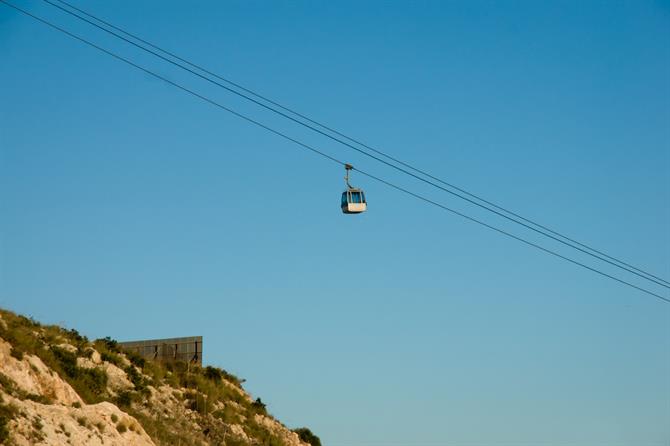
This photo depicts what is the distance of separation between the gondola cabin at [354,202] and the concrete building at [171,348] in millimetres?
17075

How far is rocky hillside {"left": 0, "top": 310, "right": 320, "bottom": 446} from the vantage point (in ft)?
112

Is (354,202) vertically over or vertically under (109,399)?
over

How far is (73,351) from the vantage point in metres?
47.6

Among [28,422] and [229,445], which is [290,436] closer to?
[229,445]

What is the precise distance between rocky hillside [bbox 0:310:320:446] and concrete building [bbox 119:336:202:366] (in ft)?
5.88

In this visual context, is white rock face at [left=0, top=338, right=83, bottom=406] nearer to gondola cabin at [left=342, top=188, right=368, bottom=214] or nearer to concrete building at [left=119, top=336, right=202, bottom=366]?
gondola cabin at [left=342, top=188, right=368, bottom=214]

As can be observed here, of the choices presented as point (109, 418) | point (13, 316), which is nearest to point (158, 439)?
point (109, 418)

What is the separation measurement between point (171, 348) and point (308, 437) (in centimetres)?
963

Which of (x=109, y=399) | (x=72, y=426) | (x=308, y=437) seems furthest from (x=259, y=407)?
(x=72, y=426)

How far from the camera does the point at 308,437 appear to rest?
6100cm

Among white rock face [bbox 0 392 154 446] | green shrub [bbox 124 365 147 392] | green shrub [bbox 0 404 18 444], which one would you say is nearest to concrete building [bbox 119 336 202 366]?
green shrub [bbox 124 365 147 392]

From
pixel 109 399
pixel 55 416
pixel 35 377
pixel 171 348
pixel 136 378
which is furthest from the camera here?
pixel 171 348

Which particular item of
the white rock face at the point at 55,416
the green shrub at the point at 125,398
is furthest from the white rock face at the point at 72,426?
the green shrub at the point at 125,398

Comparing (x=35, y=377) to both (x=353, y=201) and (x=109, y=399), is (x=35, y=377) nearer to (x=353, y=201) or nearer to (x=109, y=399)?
(x=109, y=399)
